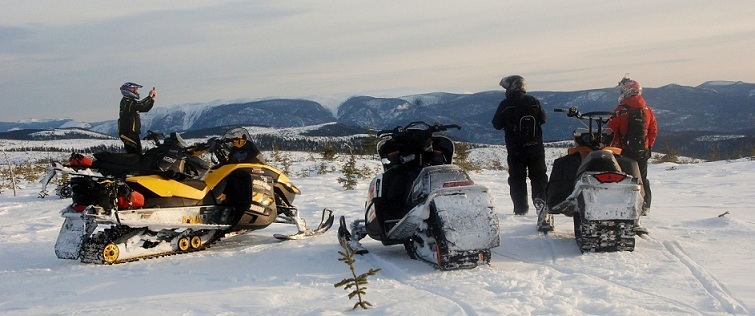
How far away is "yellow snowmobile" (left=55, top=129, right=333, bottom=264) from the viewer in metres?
6.00

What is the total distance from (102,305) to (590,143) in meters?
4.74

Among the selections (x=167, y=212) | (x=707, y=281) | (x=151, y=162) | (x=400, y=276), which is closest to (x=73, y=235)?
(x=167, y=212)

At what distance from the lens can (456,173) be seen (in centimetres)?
554

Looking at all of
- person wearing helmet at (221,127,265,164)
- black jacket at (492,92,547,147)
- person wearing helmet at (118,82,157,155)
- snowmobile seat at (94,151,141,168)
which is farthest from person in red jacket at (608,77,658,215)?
person wearing helmet at (118,82,157,155)

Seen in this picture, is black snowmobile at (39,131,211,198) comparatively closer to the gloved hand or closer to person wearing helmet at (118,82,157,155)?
person wearing helmet at (118,82,157,155)

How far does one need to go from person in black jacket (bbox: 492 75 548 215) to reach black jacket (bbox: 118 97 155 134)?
5214 mm

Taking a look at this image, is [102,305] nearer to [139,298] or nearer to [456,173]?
[139,298]

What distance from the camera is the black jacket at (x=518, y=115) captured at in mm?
8617

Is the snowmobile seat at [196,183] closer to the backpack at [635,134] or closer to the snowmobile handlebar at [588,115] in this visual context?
the snowmobile handlebar at [588,115]

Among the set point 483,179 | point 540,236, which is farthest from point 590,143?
point 483,179

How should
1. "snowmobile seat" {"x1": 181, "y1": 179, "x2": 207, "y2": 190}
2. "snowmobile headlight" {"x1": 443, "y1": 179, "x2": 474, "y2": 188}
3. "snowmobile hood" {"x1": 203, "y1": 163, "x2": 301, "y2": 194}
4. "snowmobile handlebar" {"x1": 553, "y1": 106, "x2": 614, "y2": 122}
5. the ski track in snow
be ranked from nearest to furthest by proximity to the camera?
1. the ski track in snow
2. "snowmobile headlight" {"x1": 443, "y1": 179, "x2": 474, "y2": 188}
3. "snowmobile seat" {"x1": 181, "y1": 179, "x2": 207, "y2": 190}
4. "snowmobile handlebar" {"x1": 553, "y1": 106, "x2": 614, "y2": 122}
5. "snowmobile hood" {"x1": 203, "y1": 163, "x2": 301, "y2": 194}

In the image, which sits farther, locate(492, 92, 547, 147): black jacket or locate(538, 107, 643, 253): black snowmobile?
locate(492, 92, 547, 147): black jacket

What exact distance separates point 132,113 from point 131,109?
0.06 metres

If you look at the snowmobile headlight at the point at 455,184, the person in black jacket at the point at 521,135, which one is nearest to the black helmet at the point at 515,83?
the person in black jacket at the point at 521,135
